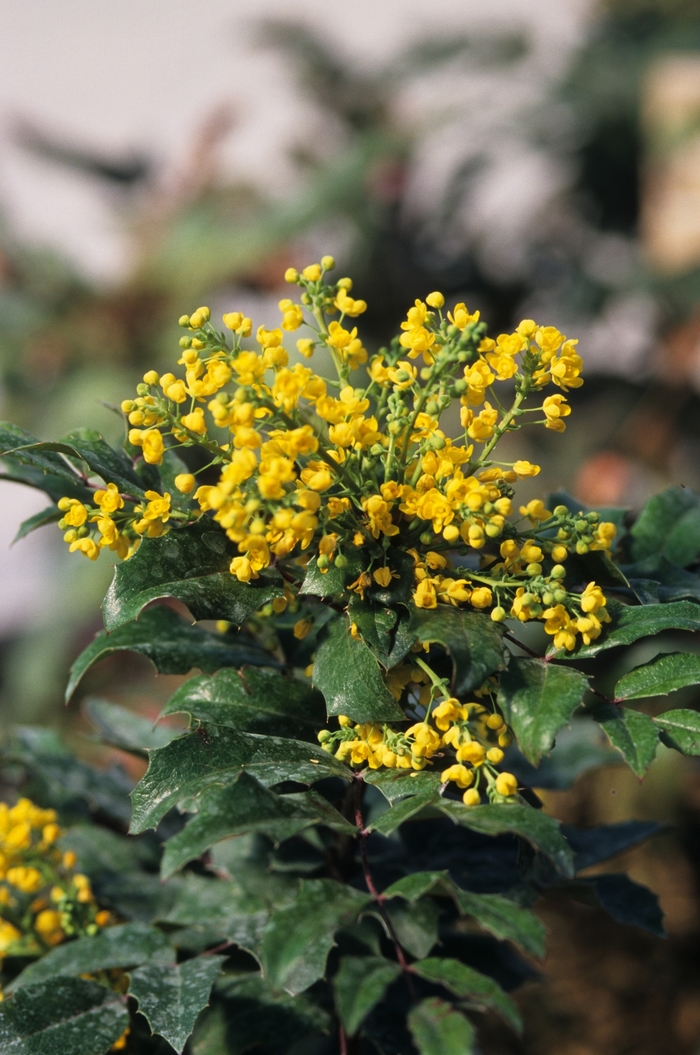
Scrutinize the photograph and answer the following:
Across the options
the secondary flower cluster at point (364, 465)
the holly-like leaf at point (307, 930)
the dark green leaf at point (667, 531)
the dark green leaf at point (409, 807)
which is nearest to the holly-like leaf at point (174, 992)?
the holly-like leaf at point (307, 930)

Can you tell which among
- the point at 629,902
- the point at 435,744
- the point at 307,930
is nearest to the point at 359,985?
the point at 307,930

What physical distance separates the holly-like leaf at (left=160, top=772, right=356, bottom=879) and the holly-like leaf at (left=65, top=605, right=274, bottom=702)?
172 millimetres

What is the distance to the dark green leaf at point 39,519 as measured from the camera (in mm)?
703

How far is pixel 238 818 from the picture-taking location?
0.54 m

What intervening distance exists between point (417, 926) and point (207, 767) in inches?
7.9

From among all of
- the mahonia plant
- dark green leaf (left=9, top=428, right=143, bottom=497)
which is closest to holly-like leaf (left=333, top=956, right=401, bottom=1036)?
the mahonia plant

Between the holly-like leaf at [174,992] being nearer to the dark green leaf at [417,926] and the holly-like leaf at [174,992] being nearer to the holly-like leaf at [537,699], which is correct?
the dark green leaf at [417,926]

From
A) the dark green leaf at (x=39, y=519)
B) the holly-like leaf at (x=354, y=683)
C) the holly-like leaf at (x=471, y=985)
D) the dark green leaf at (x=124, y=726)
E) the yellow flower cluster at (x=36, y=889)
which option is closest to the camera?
the holly-like leaf at (x=471, y=985)

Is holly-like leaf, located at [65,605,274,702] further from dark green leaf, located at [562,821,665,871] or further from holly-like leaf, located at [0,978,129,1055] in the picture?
dark green leaf, located at [562,821,665,871]

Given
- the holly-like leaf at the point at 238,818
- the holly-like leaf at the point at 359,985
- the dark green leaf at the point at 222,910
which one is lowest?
the dark green leaf at the point at 222,910

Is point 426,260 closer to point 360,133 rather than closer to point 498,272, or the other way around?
point 498,272

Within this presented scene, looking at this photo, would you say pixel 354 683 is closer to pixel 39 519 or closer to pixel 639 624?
pixel 639 624

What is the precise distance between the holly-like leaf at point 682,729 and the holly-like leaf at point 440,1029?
216 mm

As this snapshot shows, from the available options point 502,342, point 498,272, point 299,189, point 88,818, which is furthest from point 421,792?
point 498,272
